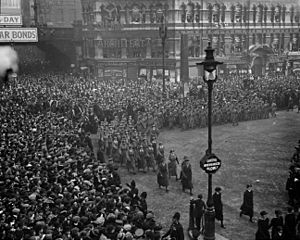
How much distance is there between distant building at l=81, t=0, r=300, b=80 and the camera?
46688 mm

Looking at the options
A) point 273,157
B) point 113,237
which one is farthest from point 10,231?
point 273,157

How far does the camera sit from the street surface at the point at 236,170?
15.7 m

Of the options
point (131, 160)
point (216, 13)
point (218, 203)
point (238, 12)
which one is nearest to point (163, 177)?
point (131, 160)

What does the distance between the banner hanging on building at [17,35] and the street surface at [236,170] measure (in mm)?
8390

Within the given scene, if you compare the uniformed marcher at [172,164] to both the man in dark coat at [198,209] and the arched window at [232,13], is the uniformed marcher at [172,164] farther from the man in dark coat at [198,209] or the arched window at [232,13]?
the arched window at [232,13]

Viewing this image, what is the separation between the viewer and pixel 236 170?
20.2 metres

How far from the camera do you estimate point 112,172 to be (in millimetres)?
16875

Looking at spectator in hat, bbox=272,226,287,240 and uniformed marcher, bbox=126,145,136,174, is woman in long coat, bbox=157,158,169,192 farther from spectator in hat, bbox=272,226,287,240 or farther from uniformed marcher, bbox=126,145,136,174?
spectator in hat, bbox=272,226,287,240

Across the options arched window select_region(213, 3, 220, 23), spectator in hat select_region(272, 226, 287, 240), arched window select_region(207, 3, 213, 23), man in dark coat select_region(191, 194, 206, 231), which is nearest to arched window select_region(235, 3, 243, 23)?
arched window select_region(213, 3, 220, 23)

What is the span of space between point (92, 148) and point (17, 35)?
6958 millimetres

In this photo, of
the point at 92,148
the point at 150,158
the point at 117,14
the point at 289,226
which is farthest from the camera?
the point at 117,14

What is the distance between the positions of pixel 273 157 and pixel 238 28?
31.1 metres

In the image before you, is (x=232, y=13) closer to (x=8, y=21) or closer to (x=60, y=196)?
(x=8, y=21)

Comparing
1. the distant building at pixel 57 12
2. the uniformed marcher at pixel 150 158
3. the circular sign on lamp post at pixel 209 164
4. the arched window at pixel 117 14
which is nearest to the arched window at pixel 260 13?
the arched window at pixel 117 14
